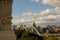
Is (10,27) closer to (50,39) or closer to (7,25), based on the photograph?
(7,25)

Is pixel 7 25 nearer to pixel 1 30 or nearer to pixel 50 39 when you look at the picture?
pixel 1 30

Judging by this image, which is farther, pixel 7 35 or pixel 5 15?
pixel 5 15

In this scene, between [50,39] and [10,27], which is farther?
[50,39]

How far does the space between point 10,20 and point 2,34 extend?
58cm

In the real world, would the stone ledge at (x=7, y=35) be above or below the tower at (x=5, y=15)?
below

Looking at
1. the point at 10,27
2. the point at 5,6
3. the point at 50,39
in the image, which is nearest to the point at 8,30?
the point at 10,27

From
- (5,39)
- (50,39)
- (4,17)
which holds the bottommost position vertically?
(50,39)

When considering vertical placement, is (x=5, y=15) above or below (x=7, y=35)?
above

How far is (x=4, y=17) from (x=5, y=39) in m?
0.75

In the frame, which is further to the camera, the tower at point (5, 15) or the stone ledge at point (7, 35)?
the tower at point (5, 15)

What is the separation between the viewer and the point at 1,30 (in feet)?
33.8

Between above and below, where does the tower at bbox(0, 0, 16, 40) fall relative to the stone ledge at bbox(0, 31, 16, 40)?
above

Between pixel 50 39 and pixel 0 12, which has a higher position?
pixel 0 12

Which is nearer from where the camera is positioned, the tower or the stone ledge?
the stone ledge
